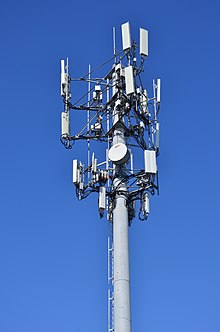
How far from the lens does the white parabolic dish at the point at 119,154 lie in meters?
26.2

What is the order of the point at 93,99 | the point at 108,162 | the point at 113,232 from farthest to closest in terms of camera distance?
the point at 93,99 → the point at 108,162 → the point at 113,232

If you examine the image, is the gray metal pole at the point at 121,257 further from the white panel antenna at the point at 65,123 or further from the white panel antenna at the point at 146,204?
the white panel antenna at the point at 65,123

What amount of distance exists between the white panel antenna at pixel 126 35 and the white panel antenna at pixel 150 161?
190 inches

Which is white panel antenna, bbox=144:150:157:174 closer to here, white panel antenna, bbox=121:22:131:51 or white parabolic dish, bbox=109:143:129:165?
white parabolic dish, bbox=109:143:129:165

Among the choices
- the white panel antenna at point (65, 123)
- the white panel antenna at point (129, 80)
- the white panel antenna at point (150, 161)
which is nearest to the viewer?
the white panel antenna at point (150, 161)

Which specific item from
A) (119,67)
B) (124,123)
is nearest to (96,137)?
(124,123)

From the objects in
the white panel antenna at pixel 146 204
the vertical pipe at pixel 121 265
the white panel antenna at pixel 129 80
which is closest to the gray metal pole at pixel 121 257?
the vertical pipe at pixel 121 265

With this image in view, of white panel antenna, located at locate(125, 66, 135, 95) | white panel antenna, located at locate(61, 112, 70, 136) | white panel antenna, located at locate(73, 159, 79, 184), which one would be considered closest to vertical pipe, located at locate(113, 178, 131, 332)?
white panel antenna, located at locate(73, 159, 79, 184)

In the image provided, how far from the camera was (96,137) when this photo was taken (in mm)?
27922

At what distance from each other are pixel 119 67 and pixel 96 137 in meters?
3.18

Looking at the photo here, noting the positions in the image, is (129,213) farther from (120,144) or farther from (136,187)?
(120,144)

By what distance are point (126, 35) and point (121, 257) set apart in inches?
368

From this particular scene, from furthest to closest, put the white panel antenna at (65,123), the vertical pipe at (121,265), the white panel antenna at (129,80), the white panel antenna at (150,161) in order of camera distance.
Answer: the white panel antenna at (65,123)
the white panel antenna at (129,80)
the white panel antenna at (150,161)
the vertical pipe at (121,265)

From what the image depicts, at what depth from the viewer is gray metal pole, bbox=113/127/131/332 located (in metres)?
23.3
